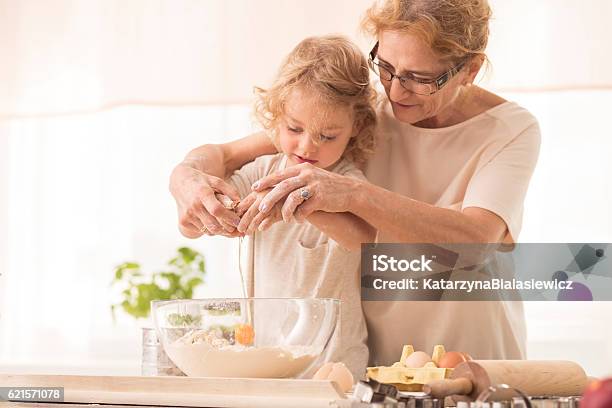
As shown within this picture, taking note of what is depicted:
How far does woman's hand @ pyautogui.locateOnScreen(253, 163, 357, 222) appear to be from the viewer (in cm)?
130

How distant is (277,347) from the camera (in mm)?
1116

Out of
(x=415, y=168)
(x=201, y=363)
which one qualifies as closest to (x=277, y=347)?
(x=201, y=363)

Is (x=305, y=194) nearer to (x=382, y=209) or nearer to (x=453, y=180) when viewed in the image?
(x=382, y=209)

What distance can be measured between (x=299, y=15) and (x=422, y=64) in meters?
0.58

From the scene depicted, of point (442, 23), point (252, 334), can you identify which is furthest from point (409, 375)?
point (442, 23)

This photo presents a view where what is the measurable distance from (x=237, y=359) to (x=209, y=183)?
1.38 feet

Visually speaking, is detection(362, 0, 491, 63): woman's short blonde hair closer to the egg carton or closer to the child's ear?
the child's ear

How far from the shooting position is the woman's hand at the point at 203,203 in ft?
4.54

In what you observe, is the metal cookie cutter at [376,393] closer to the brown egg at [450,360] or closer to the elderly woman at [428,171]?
the brown egg at [450,360]

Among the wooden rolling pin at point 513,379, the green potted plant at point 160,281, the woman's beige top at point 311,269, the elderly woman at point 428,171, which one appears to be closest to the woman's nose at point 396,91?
the elderly woman at point 428,171

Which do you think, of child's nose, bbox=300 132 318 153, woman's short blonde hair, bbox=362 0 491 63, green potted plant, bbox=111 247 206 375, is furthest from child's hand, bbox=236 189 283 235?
green potted plant, bbox=111 247 206 375

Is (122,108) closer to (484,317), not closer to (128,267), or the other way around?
(128,267)

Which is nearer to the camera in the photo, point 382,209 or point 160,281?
point 382,209

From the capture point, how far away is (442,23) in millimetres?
1426
